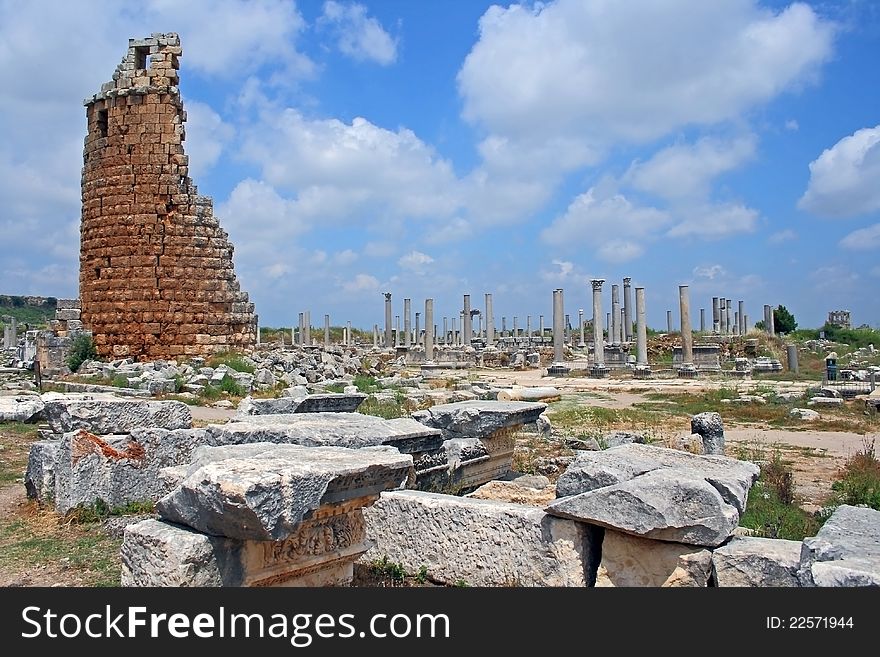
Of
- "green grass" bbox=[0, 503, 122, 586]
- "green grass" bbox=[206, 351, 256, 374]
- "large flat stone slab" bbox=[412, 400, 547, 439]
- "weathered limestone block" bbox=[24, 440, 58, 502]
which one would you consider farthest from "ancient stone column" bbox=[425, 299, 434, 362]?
"green grass" bbox=[0, 503, 122, 586]

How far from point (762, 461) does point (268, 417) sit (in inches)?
258

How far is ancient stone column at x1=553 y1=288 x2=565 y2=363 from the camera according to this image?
34.9m

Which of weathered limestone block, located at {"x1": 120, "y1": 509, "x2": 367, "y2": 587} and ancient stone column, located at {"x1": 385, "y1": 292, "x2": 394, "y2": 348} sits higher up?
ancient stone column, located at {"x1": 385, "y1": 292, "x2": 394, "y2": 348}

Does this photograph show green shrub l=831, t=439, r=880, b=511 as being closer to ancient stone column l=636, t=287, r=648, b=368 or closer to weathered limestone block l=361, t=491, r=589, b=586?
weathered limestone block l=361, t=491, r=589, b=586

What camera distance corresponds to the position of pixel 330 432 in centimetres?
557

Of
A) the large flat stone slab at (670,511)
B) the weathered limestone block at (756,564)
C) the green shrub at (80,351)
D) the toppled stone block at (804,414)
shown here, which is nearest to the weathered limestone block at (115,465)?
the large flat stone slab at (670,511)

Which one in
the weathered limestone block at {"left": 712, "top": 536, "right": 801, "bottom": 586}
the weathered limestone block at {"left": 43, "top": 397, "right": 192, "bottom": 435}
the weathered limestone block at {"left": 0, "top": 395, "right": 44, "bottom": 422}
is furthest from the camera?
the weathered limestone block at {"left": 0, "top": 395, "right": 44, "bottom": 422}

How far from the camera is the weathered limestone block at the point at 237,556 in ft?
11.8

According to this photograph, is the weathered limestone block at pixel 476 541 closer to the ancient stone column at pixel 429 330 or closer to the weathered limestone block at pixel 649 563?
the weathered limestone block at pixel 649 563

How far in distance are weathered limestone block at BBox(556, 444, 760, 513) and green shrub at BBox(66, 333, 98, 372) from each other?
1687cm

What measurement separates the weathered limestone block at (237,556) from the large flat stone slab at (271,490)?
108 millimetres
